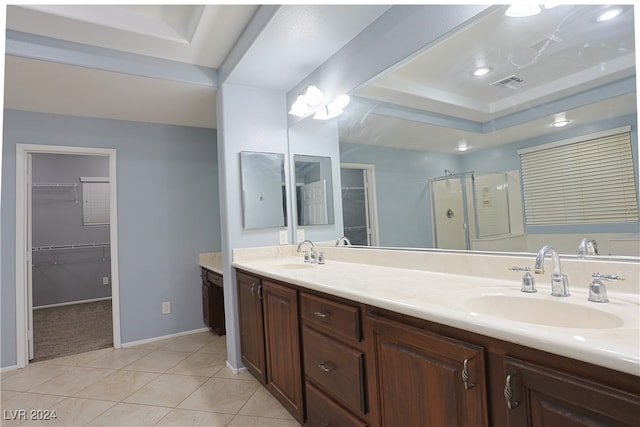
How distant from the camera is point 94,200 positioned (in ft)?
17.7

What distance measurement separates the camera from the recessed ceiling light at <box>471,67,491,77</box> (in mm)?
1411

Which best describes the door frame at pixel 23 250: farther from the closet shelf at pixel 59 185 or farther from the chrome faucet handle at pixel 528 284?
the chrome faucet handle at pixel 528 284

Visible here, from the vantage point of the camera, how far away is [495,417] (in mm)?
809

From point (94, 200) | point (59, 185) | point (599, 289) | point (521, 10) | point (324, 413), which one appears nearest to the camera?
point (599, 289)

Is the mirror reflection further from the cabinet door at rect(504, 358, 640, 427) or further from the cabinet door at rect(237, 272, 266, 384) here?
the cabinet door at rect(504, 358, 640, 427)

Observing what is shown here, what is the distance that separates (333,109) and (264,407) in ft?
6.75

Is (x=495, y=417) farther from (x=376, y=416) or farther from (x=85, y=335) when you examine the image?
(x=85, y=335)

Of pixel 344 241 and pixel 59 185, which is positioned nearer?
pixel 344 241

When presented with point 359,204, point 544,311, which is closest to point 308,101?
point 359,204

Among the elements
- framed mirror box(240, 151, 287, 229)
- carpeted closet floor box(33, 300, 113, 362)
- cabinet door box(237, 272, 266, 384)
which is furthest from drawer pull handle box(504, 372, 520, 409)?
carpeted closet floor box(33, 300, 113, 362)

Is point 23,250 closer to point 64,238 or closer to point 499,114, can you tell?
point 64,238

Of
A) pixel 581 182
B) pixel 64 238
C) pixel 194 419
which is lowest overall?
pixel 194 419

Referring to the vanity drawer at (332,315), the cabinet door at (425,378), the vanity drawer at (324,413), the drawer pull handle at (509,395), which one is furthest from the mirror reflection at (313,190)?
the drawer pull handle at (509,395)

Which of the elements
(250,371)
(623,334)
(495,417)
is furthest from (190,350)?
(623,334)
